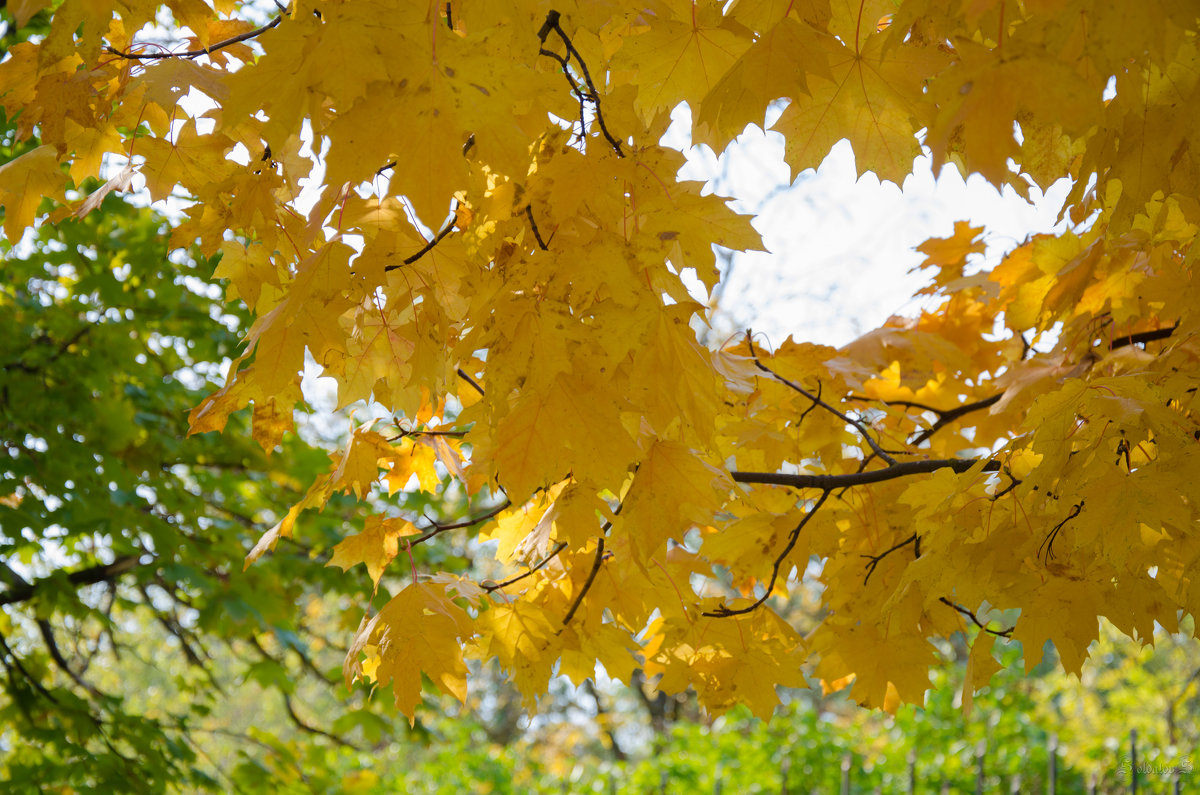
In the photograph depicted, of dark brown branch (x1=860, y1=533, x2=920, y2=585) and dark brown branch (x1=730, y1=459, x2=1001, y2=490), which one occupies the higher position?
dark brown branch (x1=730, y1=459, x2=1001, y2=490)

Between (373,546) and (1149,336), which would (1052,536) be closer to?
(1149,336)

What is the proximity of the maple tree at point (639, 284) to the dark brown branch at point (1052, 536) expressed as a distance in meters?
0.02

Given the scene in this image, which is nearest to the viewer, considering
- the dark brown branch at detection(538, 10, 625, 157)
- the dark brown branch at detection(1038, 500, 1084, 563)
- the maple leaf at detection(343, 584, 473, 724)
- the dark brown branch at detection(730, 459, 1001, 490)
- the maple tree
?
the maple tree

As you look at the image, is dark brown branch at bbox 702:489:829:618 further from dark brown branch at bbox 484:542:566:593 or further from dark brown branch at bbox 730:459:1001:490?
dark brown branch at bbox 484:542:566:593

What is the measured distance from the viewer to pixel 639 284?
4.13 feet

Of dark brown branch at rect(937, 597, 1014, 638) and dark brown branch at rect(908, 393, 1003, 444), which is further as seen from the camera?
dark brown branch at rect(908, 393, 1003, 444)

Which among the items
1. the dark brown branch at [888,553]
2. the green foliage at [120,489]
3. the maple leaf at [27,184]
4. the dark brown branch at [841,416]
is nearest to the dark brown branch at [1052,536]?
the dark brown branch at [888,553]

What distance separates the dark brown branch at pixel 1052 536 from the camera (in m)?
1.45

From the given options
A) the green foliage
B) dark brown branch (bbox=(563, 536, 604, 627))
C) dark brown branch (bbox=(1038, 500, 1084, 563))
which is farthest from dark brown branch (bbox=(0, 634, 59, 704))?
dark brown branch (bbox=(1038, 500, 1084, 563))

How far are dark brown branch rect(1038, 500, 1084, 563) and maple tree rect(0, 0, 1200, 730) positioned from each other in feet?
0.07

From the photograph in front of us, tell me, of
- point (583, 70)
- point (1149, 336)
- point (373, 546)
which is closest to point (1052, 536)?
point (1149, 336)

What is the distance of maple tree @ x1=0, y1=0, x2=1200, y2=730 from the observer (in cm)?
108

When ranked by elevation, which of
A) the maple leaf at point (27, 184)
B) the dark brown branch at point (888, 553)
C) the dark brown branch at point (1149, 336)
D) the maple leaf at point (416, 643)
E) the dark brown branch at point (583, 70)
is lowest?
the maple leaf at point (416, 643)

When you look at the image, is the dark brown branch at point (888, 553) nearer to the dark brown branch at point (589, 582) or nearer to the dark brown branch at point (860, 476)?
the dark brown branch at point (860, 476)
